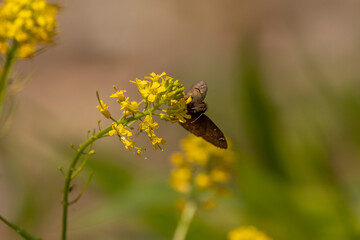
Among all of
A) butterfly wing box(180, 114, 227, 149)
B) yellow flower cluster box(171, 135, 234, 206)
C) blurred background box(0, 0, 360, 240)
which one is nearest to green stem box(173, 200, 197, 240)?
yellow flower cluster box(171, 135, 234, 206)

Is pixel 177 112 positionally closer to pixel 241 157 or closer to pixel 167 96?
pixel 167 96

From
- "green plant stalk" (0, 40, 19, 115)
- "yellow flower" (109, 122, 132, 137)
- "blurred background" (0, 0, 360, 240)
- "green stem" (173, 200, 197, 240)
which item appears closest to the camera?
"yellow flower" (109, 122, 132, 137)

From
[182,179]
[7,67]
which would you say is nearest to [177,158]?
[182,179]

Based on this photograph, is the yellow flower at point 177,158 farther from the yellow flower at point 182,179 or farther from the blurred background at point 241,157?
the blurred background at point 241,157

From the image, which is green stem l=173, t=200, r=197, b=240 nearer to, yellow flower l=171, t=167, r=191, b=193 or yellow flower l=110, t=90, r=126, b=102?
yellow flower l=171, t=167, r=191, b=193

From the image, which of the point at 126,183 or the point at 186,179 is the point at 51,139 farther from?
the point at 186,179
